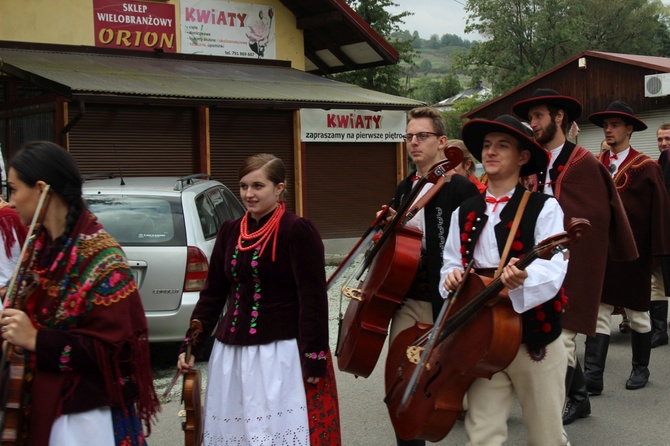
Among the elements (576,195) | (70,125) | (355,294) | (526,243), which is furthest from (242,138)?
(526,243)

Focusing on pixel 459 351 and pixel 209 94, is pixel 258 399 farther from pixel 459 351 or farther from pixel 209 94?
pixel 209 94

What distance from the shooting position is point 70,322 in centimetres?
291

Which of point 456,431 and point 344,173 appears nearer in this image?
point 456,431

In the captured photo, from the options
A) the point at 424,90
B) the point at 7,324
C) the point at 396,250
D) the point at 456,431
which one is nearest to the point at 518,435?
the point at 456,431

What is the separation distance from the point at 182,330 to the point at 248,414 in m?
3.40

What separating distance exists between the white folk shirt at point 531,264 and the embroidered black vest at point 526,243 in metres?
0.03

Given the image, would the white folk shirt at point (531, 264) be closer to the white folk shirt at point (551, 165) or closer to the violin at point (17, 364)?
the white folk shirt at point (551, 165)

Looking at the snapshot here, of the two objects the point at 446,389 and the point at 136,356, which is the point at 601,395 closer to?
the point at 446,389

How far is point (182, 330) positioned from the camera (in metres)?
7.12

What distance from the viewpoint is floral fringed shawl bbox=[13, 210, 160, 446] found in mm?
2854

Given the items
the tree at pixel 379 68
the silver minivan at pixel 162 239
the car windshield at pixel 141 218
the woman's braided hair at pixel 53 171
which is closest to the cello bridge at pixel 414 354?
the woman's braided hair at pixel 53 171

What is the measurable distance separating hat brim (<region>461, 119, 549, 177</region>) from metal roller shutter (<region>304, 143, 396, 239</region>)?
12464 millimetres

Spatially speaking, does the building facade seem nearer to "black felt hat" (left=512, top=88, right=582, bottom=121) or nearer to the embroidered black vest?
"black felt hat" (left=512, top=88, right=582, bottom=121)

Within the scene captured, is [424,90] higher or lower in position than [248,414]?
higher
